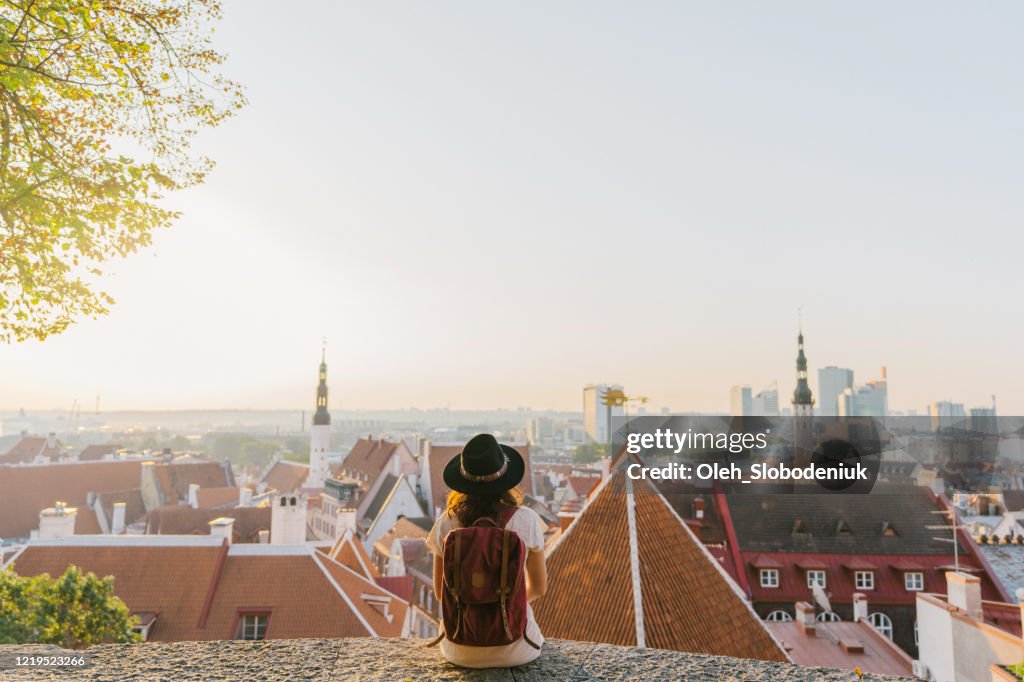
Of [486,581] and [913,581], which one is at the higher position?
[486,581]

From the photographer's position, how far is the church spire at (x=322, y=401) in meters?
61.5

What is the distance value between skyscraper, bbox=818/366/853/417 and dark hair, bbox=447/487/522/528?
10071cm

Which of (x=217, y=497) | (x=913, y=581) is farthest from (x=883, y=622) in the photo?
(x=217, y=497)

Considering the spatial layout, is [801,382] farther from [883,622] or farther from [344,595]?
[344,595]

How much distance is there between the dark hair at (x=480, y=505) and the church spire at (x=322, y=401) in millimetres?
60563

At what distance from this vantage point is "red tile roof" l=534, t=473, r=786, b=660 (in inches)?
316

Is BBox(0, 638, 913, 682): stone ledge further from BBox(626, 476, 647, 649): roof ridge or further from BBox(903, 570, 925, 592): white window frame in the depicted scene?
BBox(903, 570, 925, 592): white window frame

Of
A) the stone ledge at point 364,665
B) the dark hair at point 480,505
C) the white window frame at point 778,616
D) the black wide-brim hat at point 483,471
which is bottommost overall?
the white window frame at point 778,616

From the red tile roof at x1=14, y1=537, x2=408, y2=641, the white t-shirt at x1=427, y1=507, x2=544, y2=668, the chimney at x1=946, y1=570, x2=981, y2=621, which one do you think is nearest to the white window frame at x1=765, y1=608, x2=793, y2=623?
the chimney at x1=946, y1=570, x2=981, y2=621

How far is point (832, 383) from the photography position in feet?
323

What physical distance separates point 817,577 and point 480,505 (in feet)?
78.5

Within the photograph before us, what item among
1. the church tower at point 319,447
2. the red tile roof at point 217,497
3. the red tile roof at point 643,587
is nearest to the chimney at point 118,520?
the red tile roof at point 217,497

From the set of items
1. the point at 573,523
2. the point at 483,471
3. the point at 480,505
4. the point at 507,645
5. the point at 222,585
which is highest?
the point at 483,471

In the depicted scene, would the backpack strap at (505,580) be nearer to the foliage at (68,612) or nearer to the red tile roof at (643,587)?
the red tile roof at (643,587)
